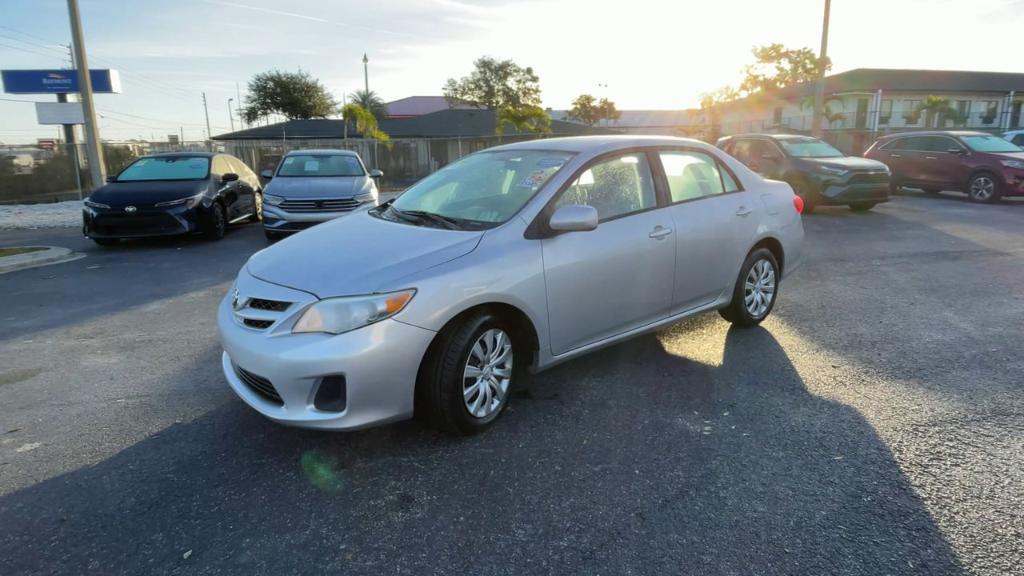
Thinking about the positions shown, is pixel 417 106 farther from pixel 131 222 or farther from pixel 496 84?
pixel 131 222

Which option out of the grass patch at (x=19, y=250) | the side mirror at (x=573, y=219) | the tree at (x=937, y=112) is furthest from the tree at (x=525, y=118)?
the side mirror at (x=573, y=219)

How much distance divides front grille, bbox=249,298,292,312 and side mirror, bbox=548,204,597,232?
1484 mm

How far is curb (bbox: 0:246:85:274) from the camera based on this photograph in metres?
8.28

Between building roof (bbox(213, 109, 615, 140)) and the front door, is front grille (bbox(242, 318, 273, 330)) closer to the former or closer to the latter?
the front door

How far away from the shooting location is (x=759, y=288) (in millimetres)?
5145

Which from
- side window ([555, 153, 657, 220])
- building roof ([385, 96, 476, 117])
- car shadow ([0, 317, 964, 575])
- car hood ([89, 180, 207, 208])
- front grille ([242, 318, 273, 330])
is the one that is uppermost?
building roof ([385, 96, 476, 117])

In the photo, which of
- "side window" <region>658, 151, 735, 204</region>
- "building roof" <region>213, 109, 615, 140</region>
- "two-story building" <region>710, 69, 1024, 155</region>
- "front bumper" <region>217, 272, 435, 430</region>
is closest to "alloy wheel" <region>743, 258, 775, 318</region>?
"side window" <region>658, 151, 735, 204</region>

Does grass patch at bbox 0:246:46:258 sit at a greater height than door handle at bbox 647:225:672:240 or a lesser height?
lesser

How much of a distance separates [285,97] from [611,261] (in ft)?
Answer: 209

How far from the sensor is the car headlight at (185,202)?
30.6ft

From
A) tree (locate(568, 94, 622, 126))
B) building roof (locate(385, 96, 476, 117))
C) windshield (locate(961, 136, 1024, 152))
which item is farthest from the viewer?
building roof (locate(385, 96, 476, 117))

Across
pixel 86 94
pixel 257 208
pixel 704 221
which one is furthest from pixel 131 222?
pixel 704 221

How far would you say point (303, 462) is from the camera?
10.3 feet

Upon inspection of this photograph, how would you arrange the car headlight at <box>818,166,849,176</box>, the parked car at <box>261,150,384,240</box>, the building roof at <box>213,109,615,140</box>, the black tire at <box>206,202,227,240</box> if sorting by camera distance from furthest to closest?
the building roof at <box>213,109,615,140</box> < the car headlight at <box>818,166,849,176</box> < the black tire at <box>206,202,227,240</box> < the parked car at <box>261,150,384,240</box>
